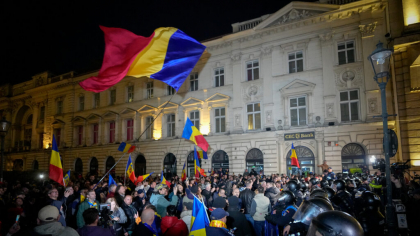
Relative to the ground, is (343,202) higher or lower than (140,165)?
higher

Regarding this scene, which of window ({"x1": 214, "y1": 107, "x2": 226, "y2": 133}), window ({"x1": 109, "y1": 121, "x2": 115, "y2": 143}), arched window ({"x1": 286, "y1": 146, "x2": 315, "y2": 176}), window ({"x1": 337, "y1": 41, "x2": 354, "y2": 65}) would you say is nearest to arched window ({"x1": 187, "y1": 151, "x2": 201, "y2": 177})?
window ({"x1": 214, "y1": 107, "x2": 226, "y2": 133})

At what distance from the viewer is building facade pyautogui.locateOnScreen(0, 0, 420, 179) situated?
804 inches

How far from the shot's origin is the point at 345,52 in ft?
70.4

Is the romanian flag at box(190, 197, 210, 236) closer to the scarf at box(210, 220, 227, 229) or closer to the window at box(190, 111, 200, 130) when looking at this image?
the scarf at box(210, 220, 227, 229)

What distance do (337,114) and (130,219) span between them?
1869 cm

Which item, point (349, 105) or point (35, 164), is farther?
point (35, 164)

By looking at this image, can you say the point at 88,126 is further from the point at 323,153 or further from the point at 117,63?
the point at 117,63

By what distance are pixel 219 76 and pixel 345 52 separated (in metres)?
11.3

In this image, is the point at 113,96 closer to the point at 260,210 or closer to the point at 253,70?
the point at 253,70

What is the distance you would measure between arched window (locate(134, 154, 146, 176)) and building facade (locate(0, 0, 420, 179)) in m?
0.15

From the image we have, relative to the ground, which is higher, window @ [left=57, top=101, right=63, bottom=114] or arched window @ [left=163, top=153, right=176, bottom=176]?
window @ [left=57, top=101, right=63, bottom=114]

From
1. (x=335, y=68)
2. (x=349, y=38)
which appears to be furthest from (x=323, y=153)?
(x=349, y=38)

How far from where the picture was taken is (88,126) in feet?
120

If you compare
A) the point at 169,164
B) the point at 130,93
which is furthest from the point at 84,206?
the point at 130,93
